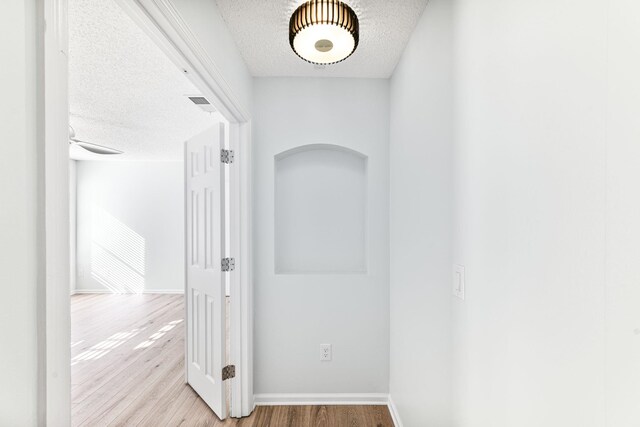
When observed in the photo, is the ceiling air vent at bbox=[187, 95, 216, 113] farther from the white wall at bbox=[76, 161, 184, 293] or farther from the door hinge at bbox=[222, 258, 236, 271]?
the white wall at bbox=[76, 161, 184, 293]

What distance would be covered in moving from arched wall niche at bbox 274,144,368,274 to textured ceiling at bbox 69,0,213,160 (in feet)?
3.79

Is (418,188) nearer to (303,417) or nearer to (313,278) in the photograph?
(313,278)

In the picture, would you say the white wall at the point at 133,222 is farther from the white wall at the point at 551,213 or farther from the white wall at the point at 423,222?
the white wall at the point at 551,213

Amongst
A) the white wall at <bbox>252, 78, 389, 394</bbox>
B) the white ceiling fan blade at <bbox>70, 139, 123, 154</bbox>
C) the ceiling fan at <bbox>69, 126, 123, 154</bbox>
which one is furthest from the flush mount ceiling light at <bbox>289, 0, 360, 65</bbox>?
the white ceiling fan blade at <bbox>70, 139, 123, 154</bbox>

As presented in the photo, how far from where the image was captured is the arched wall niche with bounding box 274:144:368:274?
2557 mm

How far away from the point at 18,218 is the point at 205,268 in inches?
73.1

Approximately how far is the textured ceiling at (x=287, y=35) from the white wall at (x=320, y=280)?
128 mm

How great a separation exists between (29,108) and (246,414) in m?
2.27

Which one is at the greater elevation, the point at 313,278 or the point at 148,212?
the point at 148,212

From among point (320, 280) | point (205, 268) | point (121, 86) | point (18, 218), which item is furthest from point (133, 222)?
point (18, 218)

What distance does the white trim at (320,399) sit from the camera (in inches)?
92.8

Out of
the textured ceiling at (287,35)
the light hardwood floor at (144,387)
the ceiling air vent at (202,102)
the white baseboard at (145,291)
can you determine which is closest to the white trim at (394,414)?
the light hardwood floor at (144,387)

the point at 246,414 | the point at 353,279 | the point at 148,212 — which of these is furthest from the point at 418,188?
the point at 148,212

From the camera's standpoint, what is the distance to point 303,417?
87.4 inches
